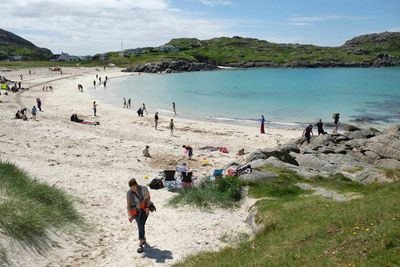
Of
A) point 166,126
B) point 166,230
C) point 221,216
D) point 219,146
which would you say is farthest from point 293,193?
point 166,126

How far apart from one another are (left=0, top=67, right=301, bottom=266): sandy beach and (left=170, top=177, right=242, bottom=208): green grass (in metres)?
0.57

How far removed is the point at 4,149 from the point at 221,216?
17111 mm

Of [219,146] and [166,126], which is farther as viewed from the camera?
[166,126]

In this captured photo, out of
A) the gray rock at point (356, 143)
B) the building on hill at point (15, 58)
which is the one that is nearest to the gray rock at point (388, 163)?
the gray rock at point (356, 143)

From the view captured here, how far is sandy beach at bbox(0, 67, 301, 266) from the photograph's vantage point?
1309 centimetres

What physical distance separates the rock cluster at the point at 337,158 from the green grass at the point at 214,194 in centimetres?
151

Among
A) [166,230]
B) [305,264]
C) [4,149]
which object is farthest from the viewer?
[4,149]

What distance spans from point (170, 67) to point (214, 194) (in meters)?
154

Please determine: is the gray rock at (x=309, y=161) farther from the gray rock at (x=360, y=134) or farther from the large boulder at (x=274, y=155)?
the gray rock at (x=360, y=134)

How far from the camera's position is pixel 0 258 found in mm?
10641

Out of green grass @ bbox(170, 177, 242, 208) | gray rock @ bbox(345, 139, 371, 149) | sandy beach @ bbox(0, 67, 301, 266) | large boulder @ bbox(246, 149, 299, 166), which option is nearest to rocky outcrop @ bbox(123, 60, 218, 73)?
sandy beach @ bbox(0, 67, 301, 266)

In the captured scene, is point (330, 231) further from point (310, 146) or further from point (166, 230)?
point (310, 146)

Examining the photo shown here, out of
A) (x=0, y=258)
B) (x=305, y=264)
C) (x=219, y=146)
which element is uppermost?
(x=305, y=264)

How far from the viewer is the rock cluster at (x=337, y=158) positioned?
2100 centimetres
